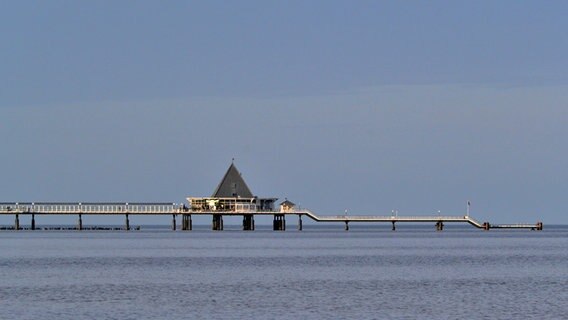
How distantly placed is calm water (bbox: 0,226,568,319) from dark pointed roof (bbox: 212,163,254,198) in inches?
2620

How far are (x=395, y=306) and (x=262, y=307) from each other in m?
6.02

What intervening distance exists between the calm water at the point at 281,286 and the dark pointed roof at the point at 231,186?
66.6 meters

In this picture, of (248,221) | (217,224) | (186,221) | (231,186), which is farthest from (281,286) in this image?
(217,224)

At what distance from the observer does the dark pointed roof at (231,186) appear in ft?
570

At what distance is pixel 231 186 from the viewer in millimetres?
174000

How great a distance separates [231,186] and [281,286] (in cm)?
10629

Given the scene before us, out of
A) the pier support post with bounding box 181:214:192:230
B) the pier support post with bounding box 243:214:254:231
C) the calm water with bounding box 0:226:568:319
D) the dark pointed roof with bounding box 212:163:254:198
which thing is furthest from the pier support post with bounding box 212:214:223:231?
the calm water with bounding box 0:226:568:319

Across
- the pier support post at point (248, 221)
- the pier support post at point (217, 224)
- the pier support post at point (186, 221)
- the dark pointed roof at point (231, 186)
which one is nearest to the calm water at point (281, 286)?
the dark pointed roof at point (231, 186)

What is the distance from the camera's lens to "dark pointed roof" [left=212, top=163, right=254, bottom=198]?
173875 mm

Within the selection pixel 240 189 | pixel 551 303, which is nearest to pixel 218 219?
pixel 240 189

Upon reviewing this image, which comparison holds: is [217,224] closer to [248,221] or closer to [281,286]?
[248,221]

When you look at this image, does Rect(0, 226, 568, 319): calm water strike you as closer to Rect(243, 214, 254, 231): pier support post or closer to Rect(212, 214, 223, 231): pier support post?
Rect(243, 214, 254, 231): pier support post

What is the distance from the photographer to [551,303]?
57.6 metres

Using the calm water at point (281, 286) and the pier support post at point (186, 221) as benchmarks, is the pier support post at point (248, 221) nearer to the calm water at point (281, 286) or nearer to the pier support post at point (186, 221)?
the pier support post at point (186, 221)
